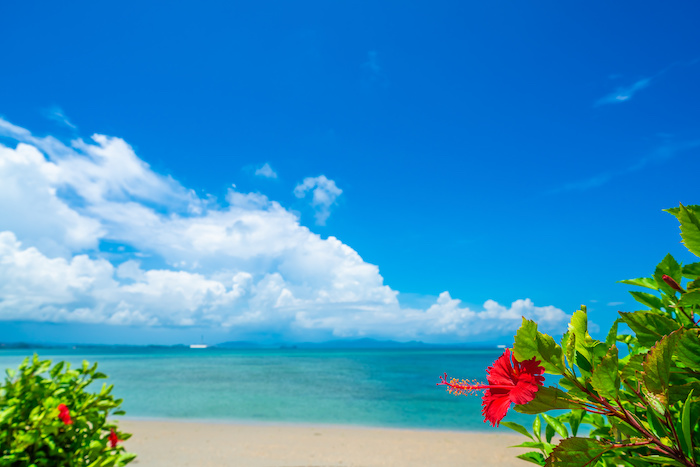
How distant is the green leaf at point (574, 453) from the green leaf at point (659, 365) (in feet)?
0.48

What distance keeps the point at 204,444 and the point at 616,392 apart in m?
10.3

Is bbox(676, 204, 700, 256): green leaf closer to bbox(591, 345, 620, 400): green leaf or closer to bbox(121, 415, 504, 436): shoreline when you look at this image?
bbox(591, 345, 620, 400): green leaf

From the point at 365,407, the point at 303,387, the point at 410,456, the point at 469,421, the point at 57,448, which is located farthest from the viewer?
the point at 303,387

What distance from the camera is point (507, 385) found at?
642 millimetres

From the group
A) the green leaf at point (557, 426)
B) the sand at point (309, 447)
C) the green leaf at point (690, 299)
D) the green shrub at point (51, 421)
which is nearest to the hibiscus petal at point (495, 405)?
the green leaf at point (690, 299)

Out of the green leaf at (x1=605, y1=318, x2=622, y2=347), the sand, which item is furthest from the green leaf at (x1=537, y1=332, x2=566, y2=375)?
the sand

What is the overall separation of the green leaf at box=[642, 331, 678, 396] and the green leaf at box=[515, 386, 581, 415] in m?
0.11

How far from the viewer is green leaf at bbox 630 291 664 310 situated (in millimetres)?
978

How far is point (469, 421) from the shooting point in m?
13.9

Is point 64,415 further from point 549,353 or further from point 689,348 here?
point 689,348

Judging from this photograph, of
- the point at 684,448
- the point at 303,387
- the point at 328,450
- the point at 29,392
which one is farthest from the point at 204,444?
the point at 303,387

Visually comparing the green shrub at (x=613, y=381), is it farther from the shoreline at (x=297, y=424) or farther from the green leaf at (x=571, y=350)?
the shoreline at (x=297, y=424)

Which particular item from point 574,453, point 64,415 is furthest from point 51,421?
point 574,453

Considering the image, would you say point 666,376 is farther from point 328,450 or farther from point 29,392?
point 328,450
